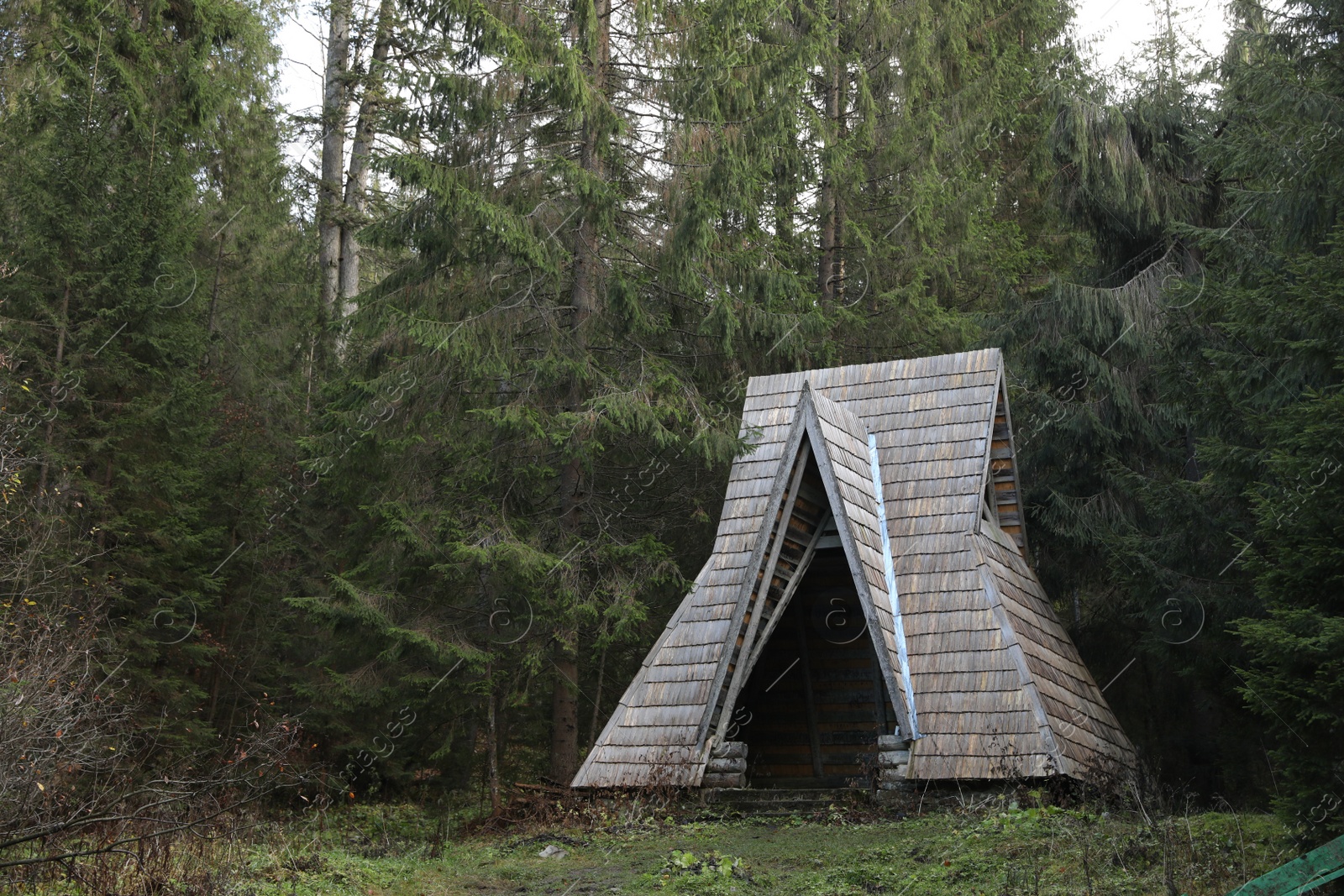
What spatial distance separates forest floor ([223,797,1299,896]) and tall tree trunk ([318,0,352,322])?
1123 cm

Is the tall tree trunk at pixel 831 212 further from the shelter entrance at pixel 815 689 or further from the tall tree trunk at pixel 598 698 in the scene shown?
the tall tree trunk at pixel 598 698

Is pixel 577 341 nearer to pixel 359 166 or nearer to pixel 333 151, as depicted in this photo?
pixel 359 166

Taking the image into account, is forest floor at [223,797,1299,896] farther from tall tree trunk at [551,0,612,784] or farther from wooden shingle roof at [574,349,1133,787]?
tall tree trunk at [551,0,612,784]

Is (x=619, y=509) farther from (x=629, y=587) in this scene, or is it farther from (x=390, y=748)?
(x=390, y=748)

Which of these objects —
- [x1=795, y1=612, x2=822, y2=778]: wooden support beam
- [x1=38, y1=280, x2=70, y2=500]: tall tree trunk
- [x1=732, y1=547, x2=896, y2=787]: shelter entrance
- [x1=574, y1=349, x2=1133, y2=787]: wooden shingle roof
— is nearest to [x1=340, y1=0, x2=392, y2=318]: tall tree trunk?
[x1=38, y1=280, x2=70, y2=500]: tall tree trunk

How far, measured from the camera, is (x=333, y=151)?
66.7 ft

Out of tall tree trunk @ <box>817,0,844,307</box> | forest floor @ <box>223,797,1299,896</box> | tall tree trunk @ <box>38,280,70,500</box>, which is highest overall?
tall tree trunk @ <box>817,0,844,307</box>

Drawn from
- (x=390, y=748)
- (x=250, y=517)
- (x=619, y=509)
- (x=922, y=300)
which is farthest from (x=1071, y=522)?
(x=250, y=517)

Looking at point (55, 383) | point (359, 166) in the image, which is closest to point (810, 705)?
point (55, 383)

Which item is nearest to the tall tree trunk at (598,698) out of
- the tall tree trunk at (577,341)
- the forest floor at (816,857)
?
the tall tree trunk at (577,341)

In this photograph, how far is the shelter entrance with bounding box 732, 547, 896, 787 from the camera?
14.6 meters

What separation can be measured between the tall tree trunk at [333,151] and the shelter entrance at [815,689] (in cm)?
943

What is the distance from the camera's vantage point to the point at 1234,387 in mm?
11305

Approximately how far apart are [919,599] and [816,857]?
389cm
